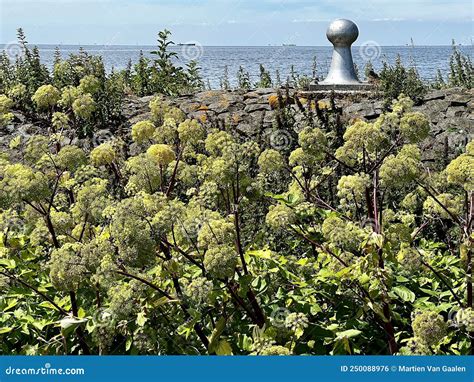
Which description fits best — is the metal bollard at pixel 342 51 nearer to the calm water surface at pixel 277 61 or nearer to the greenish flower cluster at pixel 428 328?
the calm water surface at pixel 277 61

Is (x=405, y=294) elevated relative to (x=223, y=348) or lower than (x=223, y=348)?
elevated

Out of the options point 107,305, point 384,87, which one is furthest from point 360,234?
point 384,87

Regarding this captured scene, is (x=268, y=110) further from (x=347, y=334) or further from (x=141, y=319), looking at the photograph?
(x=141, y=319)

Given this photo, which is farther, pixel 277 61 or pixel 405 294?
pixel 277 61

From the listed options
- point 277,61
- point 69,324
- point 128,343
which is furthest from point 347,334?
point 277,61

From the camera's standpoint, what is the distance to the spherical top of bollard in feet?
36.1

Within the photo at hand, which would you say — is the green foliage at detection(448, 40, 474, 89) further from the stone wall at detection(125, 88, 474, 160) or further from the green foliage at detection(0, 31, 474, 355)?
the green foliage at detection(0, 31, 474, 355)

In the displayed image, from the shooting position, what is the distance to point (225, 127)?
8352 millimetres

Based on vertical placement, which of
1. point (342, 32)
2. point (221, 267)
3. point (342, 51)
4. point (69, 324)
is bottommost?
point (69, 324)

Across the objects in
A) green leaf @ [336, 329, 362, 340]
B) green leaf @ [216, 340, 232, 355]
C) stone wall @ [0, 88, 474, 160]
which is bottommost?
green leaf @ [216, 340, 232, 355]

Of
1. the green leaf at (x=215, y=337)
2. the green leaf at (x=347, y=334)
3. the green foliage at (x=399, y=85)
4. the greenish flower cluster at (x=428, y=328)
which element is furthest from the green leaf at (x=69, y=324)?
the green foliage at (x=399, y=85)

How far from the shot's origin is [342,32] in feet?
36.2

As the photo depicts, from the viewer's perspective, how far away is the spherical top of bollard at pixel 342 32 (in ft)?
36.1

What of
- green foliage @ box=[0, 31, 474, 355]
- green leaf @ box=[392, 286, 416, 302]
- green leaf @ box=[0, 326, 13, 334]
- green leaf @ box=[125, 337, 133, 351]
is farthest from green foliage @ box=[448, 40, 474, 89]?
green leaf @ box=[0, 326, 13, 334]
